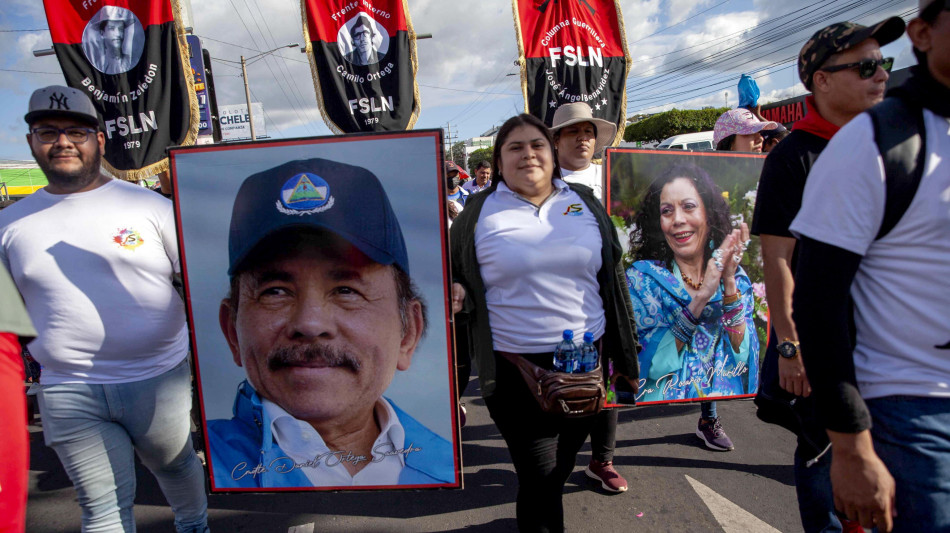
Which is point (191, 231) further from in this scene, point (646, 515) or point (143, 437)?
point (646, 515)

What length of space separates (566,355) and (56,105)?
7.06 ft

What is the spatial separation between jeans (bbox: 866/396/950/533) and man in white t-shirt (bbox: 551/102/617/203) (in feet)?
6.48

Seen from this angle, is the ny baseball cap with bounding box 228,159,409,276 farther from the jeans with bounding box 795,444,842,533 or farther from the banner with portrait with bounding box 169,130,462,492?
the jeans with bounding box 795,444,842,533

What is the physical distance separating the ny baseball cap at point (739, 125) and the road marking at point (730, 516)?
2.37 m

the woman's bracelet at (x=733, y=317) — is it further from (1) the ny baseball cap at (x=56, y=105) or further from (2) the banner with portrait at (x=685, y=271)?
(1) the ny baseball cap at (x=56, y=105)

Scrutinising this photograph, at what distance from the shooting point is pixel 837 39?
1.77m

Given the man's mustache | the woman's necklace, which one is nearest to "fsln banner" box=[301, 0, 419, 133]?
the woman's necklace

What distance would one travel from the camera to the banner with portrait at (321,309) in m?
1.94

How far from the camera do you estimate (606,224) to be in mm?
2191

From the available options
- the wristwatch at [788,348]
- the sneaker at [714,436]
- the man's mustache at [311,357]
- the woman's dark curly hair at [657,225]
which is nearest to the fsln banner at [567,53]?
the woman's dark curly hair at [657,225]

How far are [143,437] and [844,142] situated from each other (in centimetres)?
248

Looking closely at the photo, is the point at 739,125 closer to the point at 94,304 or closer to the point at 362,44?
the point at 362,44

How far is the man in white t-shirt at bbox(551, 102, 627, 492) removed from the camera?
2943 millimetres

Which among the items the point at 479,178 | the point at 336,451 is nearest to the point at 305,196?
the point at 336,451
